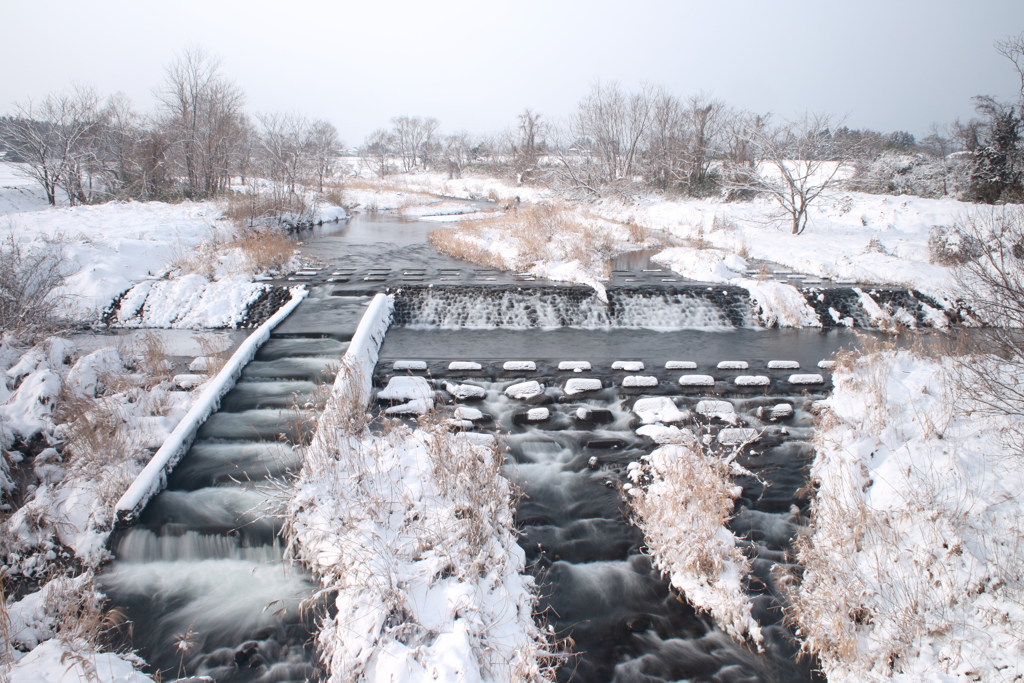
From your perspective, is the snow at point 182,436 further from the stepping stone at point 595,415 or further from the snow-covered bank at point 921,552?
the snow-covered bank at point 921,552

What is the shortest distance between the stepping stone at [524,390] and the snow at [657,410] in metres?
1.38

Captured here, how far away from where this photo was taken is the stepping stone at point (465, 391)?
667 centimetres

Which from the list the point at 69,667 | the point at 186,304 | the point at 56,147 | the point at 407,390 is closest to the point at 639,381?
the point at 407,390

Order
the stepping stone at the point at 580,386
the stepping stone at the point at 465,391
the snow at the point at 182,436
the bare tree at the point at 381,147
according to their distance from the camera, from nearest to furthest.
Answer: the snow at the point at 182,436 < the stepping stone at the point at 465,391 < the stepping stone at the point at 580,386 < the bare tree at the point at 381,147

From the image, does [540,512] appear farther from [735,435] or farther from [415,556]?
[735,435]

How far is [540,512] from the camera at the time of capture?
466cm

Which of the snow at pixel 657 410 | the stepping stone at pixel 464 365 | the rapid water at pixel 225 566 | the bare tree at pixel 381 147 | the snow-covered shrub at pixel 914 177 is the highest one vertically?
the bare tree at pixel 381 147

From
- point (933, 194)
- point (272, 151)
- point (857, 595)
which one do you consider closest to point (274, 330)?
point (857, 595)

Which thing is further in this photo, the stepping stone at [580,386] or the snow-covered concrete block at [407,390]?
the stepping stone at [580,386]

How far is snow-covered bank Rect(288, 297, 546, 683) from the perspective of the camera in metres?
2.99

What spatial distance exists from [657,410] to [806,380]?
2743 mm

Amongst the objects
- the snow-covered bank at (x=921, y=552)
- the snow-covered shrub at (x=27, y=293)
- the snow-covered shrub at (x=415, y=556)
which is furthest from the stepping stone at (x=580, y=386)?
the snow-covered shrub at (x=27, y=293)

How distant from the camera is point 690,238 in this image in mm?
18219

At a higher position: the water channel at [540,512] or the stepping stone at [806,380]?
the stepping stone at [806,380]
